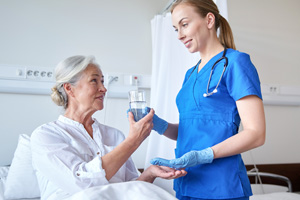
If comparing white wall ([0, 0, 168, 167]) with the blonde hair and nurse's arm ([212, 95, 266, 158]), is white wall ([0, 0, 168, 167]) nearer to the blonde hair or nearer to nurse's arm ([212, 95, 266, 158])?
the blonde hair

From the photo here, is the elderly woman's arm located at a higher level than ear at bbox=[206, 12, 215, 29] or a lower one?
lower

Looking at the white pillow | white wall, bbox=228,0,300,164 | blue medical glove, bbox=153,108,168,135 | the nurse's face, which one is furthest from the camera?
white wall, bbox=228,0,300,164

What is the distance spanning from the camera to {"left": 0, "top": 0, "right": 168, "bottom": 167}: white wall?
2.14m

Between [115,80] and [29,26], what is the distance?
2.73ft

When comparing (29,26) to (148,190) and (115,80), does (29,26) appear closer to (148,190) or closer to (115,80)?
(115,80)

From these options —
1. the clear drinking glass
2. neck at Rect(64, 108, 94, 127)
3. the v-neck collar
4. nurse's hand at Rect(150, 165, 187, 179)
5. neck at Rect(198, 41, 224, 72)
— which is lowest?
nurse's hand at Rect(150, 165, 187, 179)

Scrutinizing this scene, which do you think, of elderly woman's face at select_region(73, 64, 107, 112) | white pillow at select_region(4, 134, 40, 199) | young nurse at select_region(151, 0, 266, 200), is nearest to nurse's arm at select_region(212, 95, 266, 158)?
young nurse at select_region(151, 0, 266, 200)

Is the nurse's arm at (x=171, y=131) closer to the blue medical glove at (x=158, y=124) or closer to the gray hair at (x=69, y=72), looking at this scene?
the blue medical glove at (x=158, y=124)

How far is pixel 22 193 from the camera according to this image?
166cm

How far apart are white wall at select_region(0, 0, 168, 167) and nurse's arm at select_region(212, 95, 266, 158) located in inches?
62.3

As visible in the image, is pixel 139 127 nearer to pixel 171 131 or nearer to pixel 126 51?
pixel 171 131

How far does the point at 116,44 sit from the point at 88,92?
44.4 inches

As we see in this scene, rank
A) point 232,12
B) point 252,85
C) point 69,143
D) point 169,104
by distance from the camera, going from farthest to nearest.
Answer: point 232,12, point 169,104, point 69,143, point 252,85

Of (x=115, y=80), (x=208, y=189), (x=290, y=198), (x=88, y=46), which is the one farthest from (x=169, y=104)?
(x=208, y=189)
